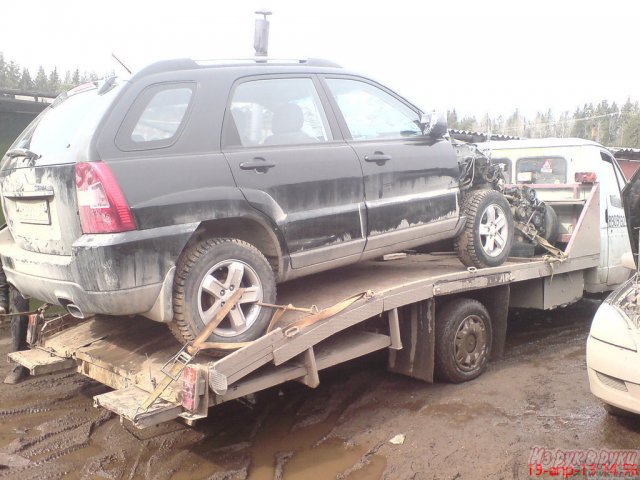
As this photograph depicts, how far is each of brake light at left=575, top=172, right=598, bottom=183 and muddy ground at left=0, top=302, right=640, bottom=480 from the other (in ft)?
7.12

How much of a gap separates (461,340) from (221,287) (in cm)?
234

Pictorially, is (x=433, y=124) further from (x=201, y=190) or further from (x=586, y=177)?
(x=586, y=177)

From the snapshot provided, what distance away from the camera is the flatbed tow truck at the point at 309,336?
10.4ft

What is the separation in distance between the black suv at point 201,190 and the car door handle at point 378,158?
1 cm

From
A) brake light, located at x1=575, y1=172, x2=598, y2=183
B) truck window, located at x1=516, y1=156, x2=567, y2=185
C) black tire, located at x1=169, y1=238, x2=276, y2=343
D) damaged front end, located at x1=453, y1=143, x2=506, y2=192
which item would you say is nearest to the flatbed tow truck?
black tire, located at x1=169, y1=238, x2=276, y2=343

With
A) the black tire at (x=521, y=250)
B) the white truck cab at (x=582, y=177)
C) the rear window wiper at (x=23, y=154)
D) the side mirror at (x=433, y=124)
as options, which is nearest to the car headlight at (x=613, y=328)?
the black tire at (x=521, y=250)

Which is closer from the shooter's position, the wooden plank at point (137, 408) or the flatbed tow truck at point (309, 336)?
the wooden plank at point (137, 408)

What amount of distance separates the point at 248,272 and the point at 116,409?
1018mm

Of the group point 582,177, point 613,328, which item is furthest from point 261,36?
point 582,177

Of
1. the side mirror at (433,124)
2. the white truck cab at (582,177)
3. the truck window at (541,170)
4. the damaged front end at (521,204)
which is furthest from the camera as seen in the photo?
the truck window at (541,170)

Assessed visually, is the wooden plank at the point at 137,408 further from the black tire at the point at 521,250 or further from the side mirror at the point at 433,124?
the black tire at the point at 521,250

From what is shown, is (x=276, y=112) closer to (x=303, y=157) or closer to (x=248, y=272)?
(x=303, y=157)

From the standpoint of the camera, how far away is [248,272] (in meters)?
3.46

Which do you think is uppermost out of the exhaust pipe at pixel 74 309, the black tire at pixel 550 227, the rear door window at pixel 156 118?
the rear door window at pixel 156 118
